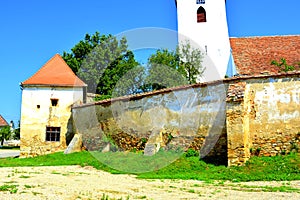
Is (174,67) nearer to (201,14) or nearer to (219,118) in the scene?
(201,14)

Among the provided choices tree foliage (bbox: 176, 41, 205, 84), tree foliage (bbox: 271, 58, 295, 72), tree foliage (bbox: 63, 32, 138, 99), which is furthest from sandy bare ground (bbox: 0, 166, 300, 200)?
tree foliage (bbox: 63, 32, 138, 99)

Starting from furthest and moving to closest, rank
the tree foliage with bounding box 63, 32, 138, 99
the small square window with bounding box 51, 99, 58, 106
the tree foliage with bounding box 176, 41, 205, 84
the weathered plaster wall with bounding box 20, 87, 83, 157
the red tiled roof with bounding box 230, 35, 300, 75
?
the tree foliage with bounding box 63, 32, 138, 99 < the tree foliage with bounding box 176, 41, 205, 84 < the small square window with bounding box 51, 99, 58, 106 < the red tiled roof with bounding box 230, 35, 300, 75 < the weathered plaster wall with bounding box 20, 87, 83, 157

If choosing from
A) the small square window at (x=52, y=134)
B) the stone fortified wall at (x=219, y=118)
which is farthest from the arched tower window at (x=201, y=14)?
the small square window at (x=52, y=134)

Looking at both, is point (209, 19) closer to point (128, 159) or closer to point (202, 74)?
point (202, 74)

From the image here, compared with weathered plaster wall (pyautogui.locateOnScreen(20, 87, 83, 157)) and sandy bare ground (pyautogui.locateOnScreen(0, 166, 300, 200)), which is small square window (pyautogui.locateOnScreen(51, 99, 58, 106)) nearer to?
weathered plaster wall (pyautogui.locateOnScreen(20, 87, 83, 157))

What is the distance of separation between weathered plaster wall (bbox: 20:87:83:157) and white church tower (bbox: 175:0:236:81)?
34.5ft

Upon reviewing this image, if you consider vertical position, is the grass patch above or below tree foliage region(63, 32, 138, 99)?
below

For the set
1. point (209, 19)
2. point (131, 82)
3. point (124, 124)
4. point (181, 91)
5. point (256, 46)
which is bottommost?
point (124, 124)

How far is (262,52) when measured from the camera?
2384cm

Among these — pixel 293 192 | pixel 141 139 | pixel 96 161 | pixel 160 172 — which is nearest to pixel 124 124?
pixel 141 139

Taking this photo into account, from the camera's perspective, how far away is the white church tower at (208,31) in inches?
1034

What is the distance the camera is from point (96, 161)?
14539 mm

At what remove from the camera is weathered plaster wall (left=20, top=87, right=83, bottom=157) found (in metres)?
21.6

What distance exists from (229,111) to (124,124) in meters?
6.42
